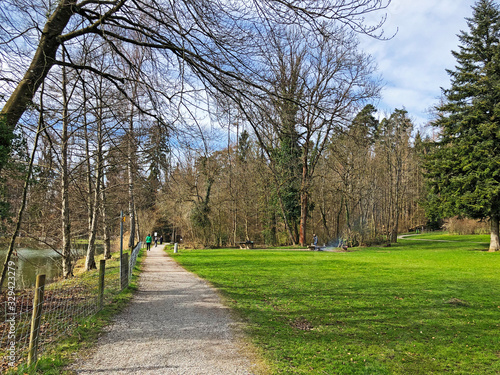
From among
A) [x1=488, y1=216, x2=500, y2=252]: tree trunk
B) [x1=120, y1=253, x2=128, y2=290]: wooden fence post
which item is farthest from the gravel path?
Result: [x1=488, y1=216, x2=500, y2=252]: tree trunk

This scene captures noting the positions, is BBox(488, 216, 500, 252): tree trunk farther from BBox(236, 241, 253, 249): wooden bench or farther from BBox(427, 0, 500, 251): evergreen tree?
BBox(236, 241, 253, 249): wooden bench

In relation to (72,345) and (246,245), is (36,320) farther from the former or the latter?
(246,245)

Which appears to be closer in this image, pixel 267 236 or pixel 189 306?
pixel 189 306

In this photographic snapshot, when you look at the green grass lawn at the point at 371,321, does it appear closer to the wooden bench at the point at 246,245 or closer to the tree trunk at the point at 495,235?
the tree trunk at the point at 495,235

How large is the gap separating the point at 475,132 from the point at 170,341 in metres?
24.6

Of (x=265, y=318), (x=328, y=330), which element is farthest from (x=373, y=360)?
(x=265, y=318)

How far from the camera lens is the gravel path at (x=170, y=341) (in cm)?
425

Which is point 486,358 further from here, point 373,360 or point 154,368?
point 154,368

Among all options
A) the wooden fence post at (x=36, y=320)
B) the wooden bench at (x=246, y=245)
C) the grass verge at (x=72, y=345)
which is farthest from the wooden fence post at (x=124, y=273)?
the wooden bench at (x=246, y=245)

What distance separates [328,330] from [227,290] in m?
4.02

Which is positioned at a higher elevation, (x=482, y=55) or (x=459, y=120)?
(x=482, y=55)

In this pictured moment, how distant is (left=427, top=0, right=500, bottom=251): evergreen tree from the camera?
21016mm

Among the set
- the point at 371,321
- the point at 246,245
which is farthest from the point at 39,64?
the point at 246,245

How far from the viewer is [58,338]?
4.99 m
